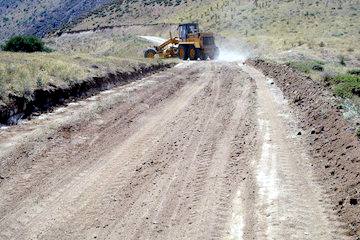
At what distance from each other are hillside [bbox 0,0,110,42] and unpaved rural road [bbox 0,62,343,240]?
8509 cm

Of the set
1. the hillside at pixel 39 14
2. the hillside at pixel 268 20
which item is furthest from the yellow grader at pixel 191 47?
the hillside at pixel 39 14

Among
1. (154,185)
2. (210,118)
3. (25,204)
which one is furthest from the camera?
(210,118)

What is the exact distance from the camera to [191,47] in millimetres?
38344

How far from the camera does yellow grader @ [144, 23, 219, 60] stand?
38.1 metres

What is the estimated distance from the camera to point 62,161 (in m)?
10.9

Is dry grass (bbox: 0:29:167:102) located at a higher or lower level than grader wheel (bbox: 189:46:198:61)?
higher

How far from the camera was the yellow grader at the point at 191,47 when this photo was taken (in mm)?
38094

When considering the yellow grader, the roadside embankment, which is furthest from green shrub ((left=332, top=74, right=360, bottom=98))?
the yellow grader

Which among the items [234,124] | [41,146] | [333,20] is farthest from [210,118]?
[333,20]

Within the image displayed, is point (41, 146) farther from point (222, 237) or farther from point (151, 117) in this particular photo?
point (222, 237)

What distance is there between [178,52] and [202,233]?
1280 inches

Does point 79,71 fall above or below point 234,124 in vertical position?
above

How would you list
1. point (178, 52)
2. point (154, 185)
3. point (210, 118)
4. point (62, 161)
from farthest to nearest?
point (178, 52) < point (210, 118) < point (62, 161) < point (154, 185)

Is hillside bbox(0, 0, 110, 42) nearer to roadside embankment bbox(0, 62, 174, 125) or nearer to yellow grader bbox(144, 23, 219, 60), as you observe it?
yellow grader bbox(144, 23, 219, 60)
